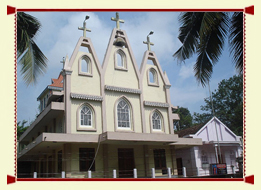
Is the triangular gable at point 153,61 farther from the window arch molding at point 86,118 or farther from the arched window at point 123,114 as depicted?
the window arch molding at point 86,118

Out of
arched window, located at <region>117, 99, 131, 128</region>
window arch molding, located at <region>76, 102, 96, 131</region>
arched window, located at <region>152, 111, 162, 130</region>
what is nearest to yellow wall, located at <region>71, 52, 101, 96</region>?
window arch molding, located at <region>76, 102, 96, 131</region>

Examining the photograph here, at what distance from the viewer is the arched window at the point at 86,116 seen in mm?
17328

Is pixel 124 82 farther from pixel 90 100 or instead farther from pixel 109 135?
pixel 109 135

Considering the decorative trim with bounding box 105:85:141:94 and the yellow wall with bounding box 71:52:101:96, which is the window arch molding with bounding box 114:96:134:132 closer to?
the decorative trim with bounding box 105:85:141:94

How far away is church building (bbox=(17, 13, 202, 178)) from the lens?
16.6 meters

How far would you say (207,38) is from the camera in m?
9.59

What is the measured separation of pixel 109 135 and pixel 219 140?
42.5 feet

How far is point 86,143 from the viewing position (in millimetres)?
17078

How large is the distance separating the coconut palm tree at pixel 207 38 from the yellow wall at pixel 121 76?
9.08 m

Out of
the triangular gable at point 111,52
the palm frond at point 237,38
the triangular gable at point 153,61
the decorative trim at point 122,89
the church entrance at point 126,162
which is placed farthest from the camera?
the triangular gable at point 153,61

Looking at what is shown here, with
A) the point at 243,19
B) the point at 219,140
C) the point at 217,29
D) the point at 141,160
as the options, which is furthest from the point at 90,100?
the point at 219,140

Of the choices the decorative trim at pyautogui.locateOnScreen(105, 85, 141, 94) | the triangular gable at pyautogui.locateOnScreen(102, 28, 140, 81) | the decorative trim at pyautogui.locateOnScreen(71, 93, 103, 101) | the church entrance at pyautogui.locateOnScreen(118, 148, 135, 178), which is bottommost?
the church entrance at pyautogui.locateOnScreen(118, 148, 135, 178)

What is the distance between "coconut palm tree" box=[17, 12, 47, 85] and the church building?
7051 millimetres

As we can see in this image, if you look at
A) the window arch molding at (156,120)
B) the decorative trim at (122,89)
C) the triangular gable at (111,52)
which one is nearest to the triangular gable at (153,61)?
the triangular gable at (111,52)
